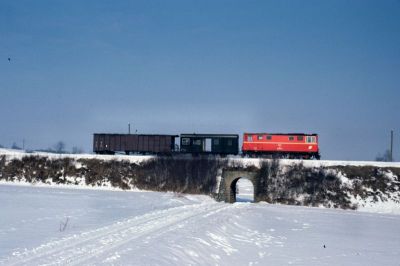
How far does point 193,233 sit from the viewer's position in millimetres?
18359

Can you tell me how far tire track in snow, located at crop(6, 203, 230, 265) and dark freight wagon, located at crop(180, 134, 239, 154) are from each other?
23.4 m

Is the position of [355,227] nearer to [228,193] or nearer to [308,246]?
[308,246]

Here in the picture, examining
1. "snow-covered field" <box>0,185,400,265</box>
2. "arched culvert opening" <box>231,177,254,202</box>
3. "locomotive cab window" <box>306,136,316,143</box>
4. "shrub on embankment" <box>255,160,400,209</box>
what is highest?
"locomotive cab window" <box>306,136,316,143</box>

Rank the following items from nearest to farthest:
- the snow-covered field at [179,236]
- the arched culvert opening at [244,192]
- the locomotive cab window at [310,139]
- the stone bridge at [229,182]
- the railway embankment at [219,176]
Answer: the snow-covered field at [179,236], the railway embankment at [219,176], the stone bridge at [229,182], the locomotive cab window at [310,139], the arched culvert opening at [244,192]

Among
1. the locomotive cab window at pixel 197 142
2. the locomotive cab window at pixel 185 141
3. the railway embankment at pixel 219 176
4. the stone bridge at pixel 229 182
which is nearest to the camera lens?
the railway embankment at pixel 219 176

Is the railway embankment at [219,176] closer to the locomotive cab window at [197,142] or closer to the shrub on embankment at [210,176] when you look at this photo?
the shrub on embankment at [210,176]

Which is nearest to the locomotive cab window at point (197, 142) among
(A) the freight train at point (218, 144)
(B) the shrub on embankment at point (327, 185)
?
(A) the freight train at point (218, 144)

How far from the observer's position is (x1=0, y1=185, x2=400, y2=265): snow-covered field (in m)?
14.1

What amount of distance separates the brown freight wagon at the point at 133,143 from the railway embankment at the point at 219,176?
3.62 metres

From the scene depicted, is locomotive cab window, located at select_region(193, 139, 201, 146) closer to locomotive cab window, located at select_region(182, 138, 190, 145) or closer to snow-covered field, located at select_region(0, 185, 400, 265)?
locomotive cab window, located at select_region(182, 138, 190, 145)

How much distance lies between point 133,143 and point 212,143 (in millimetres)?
9577

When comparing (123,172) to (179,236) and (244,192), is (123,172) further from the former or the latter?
(179,236)

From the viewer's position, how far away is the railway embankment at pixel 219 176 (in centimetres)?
3622

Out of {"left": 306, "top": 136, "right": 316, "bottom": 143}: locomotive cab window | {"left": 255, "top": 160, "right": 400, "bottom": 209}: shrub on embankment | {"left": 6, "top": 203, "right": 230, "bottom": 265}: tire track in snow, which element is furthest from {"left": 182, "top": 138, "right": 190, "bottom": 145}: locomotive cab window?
{"left": 6, "top": 203, "right": 230, "bottom": 265}: tire track in snow
